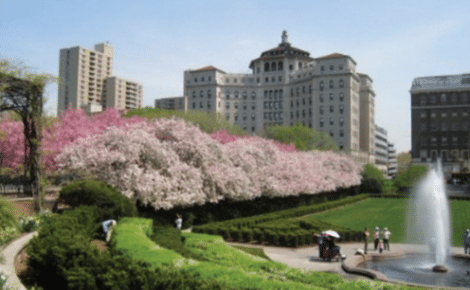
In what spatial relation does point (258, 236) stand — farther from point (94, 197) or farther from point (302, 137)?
point (302, 137)

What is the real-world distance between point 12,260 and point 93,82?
17748 cm

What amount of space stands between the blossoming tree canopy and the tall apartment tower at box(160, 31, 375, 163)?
3059 inches

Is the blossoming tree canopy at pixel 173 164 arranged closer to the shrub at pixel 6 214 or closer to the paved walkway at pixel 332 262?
Result: the paved walkway at pixel 332 262

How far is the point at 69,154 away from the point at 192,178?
348 inches

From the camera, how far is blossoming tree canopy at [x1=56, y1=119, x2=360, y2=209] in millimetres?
28344

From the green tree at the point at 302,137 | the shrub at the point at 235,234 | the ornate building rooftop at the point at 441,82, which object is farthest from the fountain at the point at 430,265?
the ornate building rooftop at the point at 441,82

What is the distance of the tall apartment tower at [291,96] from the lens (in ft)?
393

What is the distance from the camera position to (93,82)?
179 m

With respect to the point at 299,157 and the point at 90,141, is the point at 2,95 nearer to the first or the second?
the point at 90,141

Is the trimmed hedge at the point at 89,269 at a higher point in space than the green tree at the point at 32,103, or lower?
lower

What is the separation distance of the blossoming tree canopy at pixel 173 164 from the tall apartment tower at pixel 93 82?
5191 inches

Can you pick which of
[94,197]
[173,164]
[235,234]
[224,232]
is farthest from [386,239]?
[94,197]

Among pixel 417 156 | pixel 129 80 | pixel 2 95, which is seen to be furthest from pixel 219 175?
pixel 129 80

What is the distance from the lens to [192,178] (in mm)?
32125
